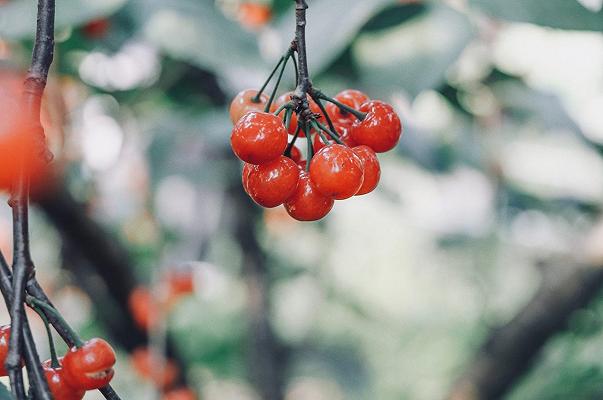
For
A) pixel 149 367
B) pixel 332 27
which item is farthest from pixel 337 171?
pixel 149 367

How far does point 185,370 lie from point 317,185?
114 cm

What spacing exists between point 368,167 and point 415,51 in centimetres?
34

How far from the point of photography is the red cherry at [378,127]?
1.24 ft

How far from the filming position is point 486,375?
1.15m

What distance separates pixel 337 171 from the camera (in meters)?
0.34

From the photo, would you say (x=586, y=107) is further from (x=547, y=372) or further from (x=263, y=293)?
(x=263, y=293)

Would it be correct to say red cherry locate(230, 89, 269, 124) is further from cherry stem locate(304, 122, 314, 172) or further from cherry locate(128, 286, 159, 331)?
cherry locate(128, 286, 159, 331)

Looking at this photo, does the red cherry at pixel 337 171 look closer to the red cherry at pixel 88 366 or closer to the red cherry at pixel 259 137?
the red cherry at pixel 259 137

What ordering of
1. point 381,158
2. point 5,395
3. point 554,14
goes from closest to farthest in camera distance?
point 5,395
point 554,14
point 381,158

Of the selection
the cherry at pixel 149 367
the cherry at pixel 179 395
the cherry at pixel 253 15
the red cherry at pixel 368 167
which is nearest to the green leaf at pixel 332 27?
the red cherry at pixel 368 167

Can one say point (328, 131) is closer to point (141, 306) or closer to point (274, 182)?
point (274, 182)

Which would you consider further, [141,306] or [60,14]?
[141,306]

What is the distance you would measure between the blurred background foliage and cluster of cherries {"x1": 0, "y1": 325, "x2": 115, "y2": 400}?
0.34 m

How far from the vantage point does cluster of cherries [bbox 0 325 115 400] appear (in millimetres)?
301
